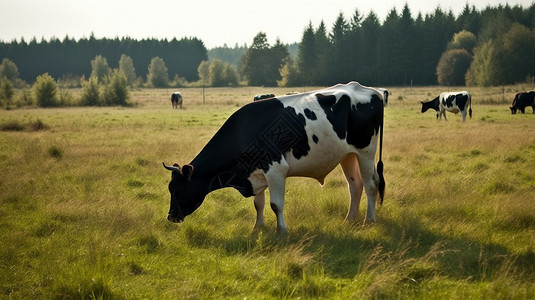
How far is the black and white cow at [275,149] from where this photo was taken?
7180 mm

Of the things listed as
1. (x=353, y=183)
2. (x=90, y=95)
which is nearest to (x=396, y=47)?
(x=90, y=95)

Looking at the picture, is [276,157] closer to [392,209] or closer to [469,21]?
[392,209]

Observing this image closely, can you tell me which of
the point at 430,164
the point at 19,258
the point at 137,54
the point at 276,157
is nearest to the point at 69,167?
Result: the point at 19,258

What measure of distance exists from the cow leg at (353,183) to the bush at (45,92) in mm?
46127

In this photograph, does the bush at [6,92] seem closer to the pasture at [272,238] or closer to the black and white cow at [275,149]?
the pasture at [272,238]

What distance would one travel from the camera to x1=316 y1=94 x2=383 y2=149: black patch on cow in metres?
7.55

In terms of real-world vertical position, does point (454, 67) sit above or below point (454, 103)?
above

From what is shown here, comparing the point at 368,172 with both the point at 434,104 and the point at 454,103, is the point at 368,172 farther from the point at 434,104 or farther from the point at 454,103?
the point at 434,104

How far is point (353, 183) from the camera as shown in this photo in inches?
325

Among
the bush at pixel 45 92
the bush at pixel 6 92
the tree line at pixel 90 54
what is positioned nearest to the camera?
the bush at pixel 45 92

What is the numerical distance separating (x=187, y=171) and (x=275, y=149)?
1.40 m

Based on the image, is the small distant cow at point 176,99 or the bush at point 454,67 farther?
the bush at point 454,67

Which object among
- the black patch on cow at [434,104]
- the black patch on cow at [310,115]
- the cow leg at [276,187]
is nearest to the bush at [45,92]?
the black patch on cow at [434,104]

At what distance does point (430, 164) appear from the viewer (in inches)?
501
